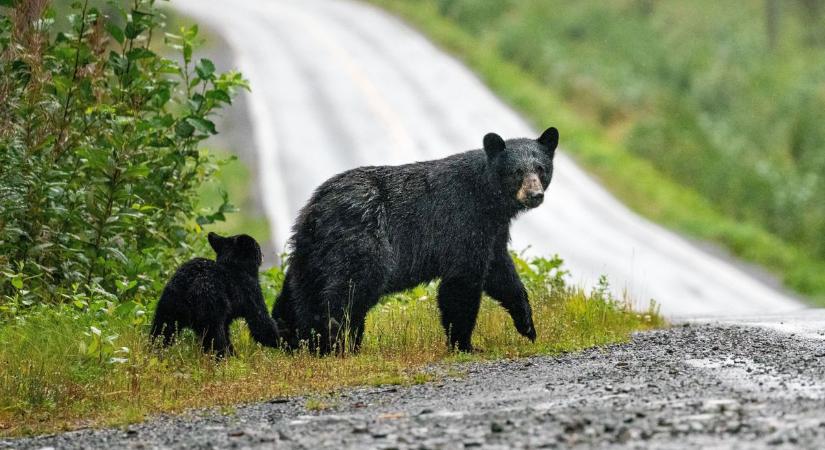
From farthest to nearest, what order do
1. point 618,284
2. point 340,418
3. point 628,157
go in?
1. point 628,157
2. point 618,284
3. point 340,418

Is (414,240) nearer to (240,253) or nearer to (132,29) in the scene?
(240,253)

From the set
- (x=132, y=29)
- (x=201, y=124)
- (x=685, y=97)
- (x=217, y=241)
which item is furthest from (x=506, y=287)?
(x=685, y=97)

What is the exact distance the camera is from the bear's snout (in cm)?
982

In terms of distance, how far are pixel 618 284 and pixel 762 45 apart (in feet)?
81.3

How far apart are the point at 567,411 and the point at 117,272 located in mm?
5510

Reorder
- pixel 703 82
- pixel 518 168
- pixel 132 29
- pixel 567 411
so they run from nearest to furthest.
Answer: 1. pixel 567 411
2. pixel 518 168
3. pixel 132 29
4. pixel 703 82

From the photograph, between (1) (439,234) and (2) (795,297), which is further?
(2) (795,297)

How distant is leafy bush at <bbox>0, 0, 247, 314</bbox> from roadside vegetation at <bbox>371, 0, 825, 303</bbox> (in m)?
13.2

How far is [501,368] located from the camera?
9.09 metres

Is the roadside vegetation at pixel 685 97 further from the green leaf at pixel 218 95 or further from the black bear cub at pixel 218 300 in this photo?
the black bear cub at pixel 218 300

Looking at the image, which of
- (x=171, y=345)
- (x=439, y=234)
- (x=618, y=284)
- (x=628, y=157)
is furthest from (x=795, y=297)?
(x=171, y=345)

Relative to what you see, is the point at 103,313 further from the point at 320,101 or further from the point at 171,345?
the point at 320,101

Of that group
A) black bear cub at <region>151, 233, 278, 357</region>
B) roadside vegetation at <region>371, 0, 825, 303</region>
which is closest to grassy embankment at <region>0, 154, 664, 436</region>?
black bear cub at <region>151, 233, 278, 357</region>

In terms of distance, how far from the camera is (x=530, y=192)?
9844 mm
